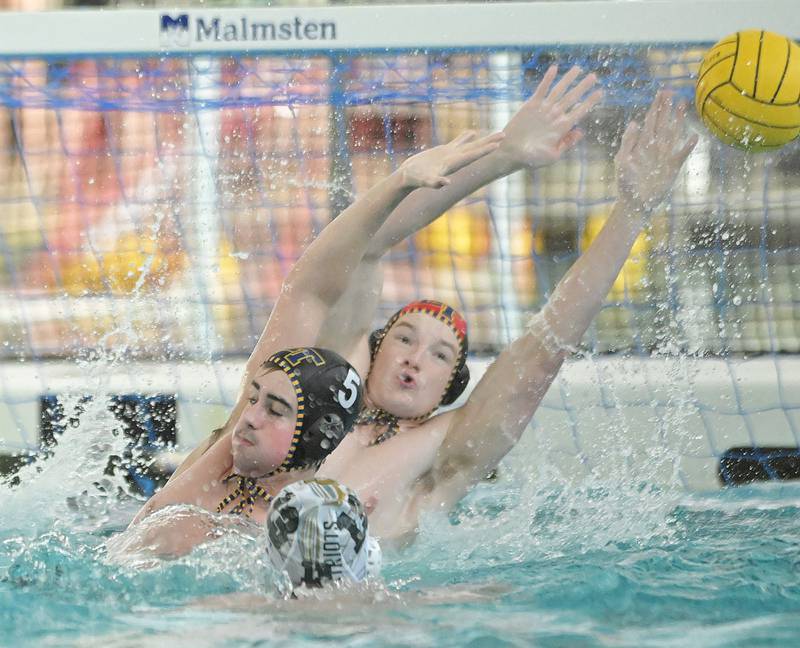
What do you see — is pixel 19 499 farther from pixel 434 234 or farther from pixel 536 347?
pixel 434 234

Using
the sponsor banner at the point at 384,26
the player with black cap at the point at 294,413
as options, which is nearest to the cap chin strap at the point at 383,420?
the player with black cap at the point at 294,413

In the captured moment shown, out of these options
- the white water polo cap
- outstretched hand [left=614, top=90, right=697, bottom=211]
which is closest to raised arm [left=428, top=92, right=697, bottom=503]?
outstretched hand [left=614, top=90, right=697, bottom=211]

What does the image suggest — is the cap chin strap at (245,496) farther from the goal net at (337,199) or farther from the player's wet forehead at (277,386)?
the goal net at (337,199)

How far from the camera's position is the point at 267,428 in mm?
2988

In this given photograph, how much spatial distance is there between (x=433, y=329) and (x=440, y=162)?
554mm

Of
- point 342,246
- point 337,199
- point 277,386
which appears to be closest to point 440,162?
point 342,246

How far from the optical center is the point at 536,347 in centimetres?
341

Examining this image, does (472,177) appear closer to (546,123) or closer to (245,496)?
(546,123)

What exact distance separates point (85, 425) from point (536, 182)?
2.08m

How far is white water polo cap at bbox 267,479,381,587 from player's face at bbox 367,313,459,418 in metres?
0.88

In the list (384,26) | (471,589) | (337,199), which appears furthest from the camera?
(337,199)

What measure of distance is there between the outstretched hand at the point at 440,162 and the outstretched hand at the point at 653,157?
40 centimetres

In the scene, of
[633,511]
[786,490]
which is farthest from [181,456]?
[786,490]

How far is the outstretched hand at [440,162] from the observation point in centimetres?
307
